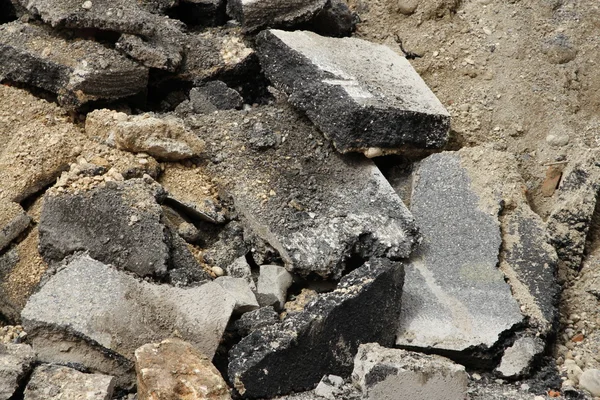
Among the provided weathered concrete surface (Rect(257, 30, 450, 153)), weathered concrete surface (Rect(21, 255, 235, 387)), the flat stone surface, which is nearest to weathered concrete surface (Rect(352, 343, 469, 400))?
the flat stone surface

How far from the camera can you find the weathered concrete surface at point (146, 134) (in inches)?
142

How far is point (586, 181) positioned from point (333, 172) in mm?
1153

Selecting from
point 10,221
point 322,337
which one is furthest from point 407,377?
point 10,221

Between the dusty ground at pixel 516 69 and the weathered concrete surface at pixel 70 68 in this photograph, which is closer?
the weathered concrete surface at pixel 70 68

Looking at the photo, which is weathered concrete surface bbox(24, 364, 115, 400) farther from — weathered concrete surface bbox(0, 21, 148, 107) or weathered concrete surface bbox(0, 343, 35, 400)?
weathered concrete surface bbox(0, 21, 148, 107)

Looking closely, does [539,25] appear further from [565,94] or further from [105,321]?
[105,321]

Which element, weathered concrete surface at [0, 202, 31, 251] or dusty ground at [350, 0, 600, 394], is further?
dusty ground at [350, 0, 600, 394]

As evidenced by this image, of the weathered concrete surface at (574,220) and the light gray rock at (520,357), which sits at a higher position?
the weathered concrete surface at (574,220)

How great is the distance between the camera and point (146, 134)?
3619 millimetres

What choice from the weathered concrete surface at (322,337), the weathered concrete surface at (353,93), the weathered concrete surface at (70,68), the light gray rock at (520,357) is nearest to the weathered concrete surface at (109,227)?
the weathered concrete surface at (322,337)

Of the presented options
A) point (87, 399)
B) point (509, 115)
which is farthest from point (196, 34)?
point (87, 399)

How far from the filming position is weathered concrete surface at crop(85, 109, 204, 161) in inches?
142

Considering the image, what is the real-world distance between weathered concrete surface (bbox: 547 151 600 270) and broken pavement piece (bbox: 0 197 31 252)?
2.33 meters

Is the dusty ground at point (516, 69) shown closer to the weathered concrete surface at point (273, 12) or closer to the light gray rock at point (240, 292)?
the weathered concrete surface at point (273, 12)
